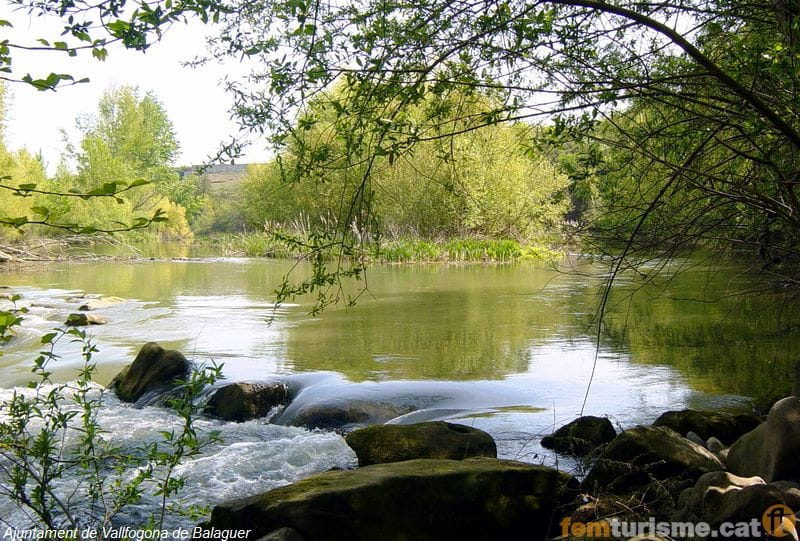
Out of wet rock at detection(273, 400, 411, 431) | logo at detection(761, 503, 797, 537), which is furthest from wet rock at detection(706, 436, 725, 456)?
wet rock at detection(273, 400, 411, 431)

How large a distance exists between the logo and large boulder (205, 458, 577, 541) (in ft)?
3.44

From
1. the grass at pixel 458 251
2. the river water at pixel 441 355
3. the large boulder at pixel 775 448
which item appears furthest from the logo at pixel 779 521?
the grass at pixel 458 251

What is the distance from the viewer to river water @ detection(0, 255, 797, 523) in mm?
5871

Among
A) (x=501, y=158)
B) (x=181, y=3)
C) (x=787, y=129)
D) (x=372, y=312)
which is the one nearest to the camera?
(x=181, y=3)

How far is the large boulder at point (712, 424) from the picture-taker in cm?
513

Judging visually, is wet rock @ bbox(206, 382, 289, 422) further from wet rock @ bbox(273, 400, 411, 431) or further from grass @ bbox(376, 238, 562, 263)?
grass @ bbox(376, 238, 562, 263)

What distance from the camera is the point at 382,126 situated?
3.50m

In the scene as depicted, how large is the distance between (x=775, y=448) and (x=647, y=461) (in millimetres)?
652

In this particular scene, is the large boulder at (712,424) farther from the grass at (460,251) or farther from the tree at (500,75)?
the grass at (460,251)

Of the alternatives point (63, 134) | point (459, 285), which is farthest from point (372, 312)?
point (63, 134)

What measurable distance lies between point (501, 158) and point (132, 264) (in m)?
13.2

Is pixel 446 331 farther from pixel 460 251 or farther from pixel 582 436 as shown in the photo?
pixel 460 251

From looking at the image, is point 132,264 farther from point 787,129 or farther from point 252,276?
A: point 787,129

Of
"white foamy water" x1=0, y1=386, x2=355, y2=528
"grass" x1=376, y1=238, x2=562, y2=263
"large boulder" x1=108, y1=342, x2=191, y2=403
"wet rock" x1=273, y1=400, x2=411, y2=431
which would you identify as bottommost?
"white foamy water" x1=0, y1=386, x2=355, y2=528
